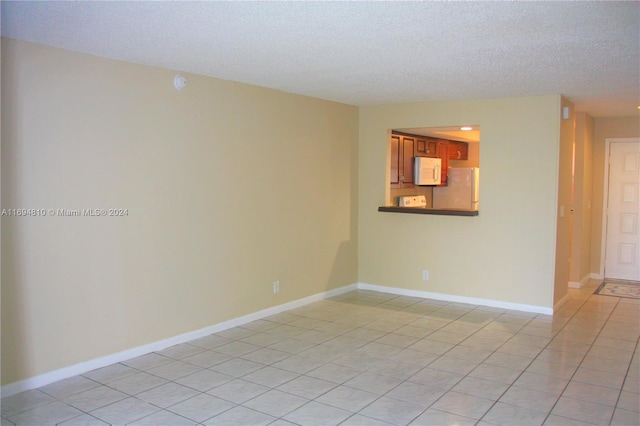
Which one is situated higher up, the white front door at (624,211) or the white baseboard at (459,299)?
the white front door at (624,211)

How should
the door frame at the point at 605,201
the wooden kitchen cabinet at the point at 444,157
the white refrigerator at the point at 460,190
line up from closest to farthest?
the door frame at the point at 605,201 < the white refrigerator at the point at 460,190 < the wooden kitchen cabinet at the point at 444,157

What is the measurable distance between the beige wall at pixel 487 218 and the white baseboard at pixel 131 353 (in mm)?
1378

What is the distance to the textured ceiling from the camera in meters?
2.58

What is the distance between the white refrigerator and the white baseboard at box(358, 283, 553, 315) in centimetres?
176

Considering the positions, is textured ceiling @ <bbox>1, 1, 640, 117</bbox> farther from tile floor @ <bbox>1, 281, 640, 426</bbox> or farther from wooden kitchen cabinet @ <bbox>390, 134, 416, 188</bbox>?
tile floor @ <bbox>1, 281, 640, 426</bbox>

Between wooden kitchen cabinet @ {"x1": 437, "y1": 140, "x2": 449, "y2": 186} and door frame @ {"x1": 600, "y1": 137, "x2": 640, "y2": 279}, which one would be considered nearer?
door frame @ {"x1": 600, "y1": 137, "x2": 640, "y2": 279}

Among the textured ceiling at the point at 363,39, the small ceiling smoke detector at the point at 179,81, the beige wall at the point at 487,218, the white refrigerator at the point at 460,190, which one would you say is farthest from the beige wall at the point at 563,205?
the small ceiling smoke detector at the point at 179,81

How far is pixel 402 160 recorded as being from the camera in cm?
682

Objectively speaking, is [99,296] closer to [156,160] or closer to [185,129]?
[156,160]

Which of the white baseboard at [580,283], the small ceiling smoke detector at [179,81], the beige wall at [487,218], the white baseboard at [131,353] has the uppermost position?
the small ceiling smoke detector at [179,81]

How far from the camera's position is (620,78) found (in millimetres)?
4215

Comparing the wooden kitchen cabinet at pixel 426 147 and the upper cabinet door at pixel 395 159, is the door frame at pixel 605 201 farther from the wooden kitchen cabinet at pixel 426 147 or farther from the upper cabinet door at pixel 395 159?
the upper cabinet door at pixel 395 159

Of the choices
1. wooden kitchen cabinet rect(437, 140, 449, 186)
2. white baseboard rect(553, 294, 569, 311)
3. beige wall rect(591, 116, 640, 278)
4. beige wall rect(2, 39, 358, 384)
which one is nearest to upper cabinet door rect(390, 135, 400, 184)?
wooden kitchen cabinet rect(437, 140, 449, 186)

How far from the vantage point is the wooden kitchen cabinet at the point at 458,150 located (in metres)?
Answer: 8.14
